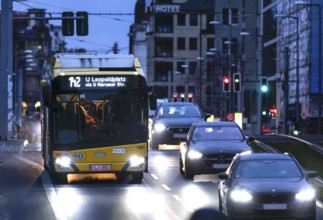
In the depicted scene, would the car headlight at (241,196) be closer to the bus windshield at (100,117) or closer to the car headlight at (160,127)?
the bus windshield at (100,117)

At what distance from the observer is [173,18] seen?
494 feet

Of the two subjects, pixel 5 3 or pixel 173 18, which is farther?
pixel 173 18

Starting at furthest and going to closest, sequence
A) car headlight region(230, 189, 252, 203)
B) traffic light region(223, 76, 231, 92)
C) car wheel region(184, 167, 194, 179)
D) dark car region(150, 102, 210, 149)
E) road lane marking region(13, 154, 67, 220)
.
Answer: traffic light region(223, 76, 231, 92) → dark car region(150, 102, 210, 149) → car wheel region(184, 167, 194, 179) → road lane marking region(13, 154, 67, 220) → car headlight region(230, 189, 252, 203)

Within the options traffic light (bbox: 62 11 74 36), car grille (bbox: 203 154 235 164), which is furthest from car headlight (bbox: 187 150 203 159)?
traffic light (bbox: 62 11 74 36)

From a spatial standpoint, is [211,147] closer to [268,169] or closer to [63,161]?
[63,161]

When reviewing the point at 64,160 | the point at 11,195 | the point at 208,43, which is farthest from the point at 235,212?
the point at 208,43

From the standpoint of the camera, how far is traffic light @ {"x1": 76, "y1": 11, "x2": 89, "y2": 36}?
39.5m

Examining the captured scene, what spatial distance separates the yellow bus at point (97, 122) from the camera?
2506 centimetres

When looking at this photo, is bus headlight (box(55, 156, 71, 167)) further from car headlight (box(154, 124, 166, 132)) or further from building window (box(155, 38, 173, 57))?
building window (box(155, 38, 173, 57))

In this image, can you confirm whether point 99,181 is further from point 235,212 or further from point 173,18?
point 173,18

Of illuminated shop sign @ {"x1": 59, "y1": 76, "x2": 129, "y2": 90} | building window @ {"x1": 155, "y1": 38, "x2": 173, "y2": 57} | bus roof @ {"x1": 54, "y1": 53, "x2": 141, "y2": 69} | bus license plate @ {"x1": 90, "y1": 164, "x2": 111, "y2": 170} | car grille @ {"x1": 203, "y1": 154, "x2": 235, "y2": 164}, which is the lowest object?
bus license plate @ {"x1": 90, "y1": 164, "x2": 111, "y2": 170}

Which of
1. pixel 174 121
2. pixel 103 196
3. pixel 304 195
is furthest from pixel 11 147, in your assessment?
pixel 304 195

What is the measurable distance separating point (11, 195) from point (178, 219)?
664cm

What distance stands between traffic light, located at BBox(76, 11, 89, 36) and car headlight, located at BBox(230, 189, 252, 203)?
2357 cm
